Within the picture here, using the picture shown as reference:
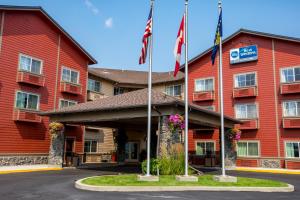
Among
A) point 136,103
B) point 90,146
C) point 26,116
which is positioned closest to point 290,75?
point 136,103

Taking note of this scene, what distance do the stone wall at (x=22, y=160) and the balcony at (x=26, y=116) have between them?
10.5ft

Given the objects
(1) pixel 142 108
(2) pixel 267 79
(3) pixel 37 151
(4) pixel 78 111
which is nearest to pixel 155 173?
(1) pixel 142 108

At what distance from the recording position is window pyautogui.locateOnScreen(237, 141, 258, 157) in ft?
105

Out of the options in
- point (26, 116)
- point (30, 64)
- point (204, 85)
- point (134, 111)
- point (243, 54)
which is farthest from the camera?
→ point (204, 85)

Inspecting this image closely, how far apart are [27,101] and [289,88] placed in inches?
969

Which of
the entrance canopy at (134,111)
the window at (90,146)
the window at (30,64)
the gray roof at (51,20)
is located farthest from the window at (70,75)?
the entrance canopy at (134,111)

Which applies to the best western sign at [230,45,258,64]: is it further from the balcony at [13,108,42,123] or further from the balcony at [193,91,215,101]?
the balcony at [13,108,42,123]

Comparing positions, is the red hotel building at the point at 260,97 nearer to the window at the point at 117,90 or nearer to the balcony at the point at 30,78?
the window at the point at 117,90

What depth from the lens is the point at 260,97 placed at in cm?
3200

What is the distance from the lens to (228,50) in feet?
115

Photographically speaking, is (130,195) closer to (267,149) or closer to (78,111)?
(78,111)

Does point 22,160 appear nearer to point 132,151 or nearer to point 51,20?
point 51,20

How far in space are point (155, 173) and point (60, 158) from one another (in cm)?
1080

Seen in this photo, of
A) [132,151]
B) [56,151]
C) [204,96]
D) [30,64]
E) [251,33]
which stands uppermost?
[251,33]
